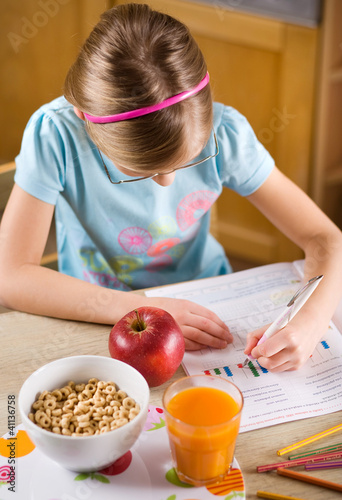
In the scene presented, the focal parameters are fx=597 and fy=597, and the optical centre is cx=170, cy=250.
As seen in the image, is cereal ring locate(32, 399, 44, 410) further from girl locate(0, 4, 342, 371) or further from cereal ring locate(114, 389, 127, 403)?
girl locate(0, 4, 342, 371)

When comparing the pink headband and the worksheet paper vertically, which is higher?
the pink headband

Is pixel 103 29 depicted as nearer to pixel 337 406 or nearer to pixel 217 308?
pixel 217 308

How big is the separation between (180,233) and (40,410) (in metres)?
0.63

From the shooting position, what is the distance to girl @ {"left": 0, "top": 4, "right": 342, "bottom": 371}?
2.82 feet

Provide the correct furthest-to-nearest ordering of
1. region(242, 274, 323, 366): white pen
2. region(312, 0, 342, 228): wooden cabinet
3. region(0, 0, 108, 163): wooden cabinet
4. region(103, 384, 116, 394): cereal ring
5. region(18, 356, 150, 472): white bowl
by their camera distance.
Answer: region(0, 0, 108, 163): wooden cabinet < region(312, 0, 342, 228): wooden cabinet < region(242, 274, 323, 366): white pen < region(103, 384, 116, 394): cereal ring < region(18, 356, 150, 472): white bowl

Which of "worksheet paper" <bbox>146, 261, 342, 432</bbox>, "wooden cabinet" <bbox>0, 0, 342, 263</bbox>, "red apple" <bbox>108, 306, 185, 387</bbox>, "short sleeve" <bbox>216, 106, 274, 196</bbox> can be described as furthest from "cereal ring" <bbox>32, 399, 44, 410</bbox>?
"wooden cabinet" <bbox>0, 0, 342, 263</bbox>

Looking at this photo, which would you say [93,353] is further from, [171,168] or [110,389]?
[171,168]

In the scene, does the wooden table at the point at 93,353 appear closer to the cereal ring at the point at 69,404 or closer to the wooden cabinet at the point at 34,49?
the cereal ring at the point at 69,404

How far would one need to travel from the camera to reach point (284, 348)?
88 centimetres

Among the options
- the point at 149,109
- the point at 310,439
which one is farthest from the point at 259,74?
the point at 310,439

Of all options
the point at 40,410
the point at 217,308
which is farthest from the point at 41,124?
the point at 40,410

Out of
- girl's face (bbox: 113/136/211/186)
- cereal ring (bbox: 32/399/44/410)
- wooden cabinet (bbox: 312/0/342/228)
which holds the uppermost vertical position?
girl's face (bbox: 113/136/211/186)

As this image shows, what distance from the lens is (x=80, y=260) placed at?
1.31 metres

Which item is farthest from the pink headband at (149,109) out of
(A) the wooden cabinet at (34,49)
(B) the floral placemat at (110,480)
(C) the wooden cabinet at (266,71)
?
(A) the wooden cabinet at (34,49)
